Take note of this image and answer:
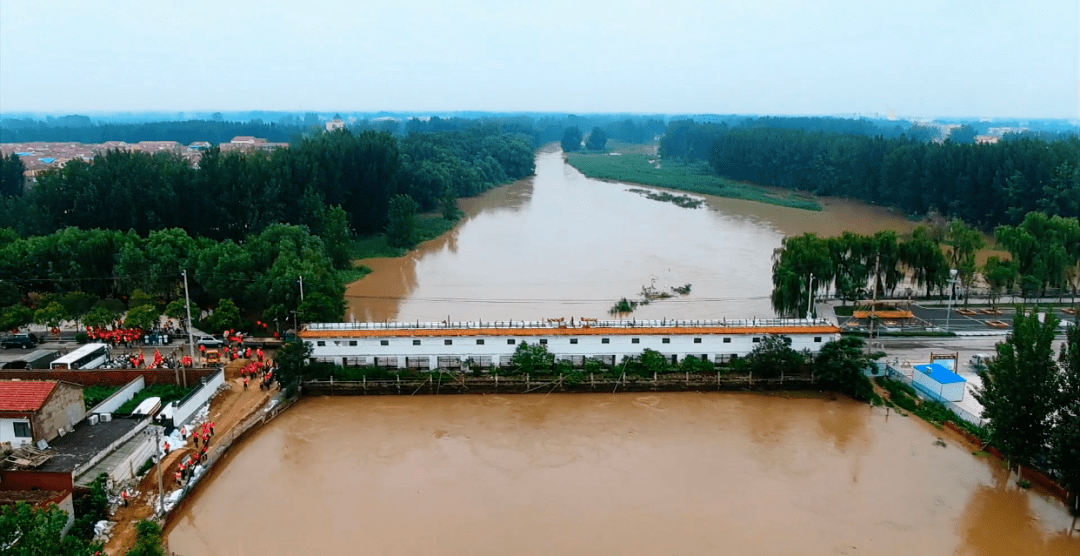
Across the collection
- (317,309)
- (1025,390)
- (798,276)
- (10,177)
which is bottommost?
(317,309)

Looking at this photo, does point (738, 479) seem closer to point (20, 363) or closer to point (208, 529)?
point (208, 529)

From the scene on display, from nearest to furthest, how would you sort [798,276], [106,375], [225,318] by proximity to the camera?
1. [106,375]
2. [225,318]
3. [798,276]

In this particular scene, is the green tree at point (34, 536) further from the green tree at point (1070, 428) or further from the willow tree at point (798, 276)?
the willow tree at point (798, 276)

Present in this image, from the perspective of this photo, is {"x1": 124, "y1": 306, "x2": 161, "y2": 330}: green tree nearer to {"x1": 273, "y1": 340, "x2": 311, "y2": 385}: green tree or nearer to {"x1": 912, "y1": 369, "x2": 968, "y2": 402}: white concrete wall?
{"x1": 273, "y1": 340, "x2": 311, "y2": 385}: green tree

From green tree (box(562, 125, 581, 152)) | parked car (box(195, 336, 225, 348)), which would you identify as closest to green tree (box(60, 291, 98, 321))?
parked car (box(195, 336, 225, 348))

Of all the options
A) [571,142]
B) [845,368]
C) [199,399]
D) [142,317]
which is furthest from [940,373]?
[571,142]

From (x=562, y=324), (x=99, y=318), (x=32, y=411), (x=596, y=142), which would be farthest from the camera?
(x=596, y=142)

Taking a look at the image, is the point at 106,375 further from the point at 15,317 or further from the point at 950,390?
the point at 950,390
